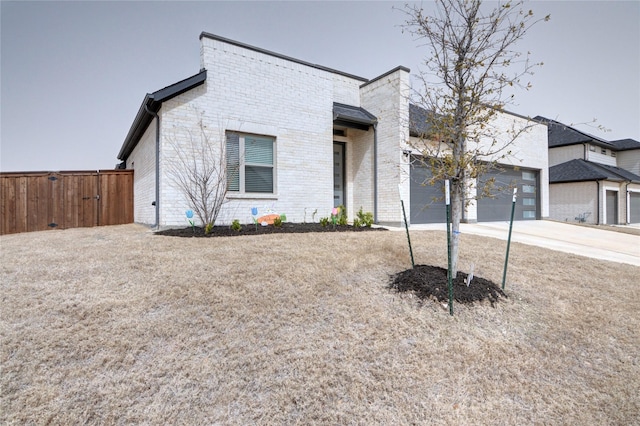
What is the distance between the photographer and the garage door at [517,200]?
13.6 meters

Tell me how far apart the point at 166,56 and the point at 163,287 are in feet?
31.4

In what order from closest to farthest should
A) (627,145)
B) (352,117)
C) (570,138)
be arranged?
1. (352,117)
2. (570,138)
3. (627,145)

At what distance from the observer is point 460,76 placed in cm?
398

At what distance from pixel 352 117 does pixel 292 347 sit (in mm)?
8651

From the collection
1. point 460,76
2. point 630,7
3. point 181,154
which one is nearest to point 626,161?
point 630,7

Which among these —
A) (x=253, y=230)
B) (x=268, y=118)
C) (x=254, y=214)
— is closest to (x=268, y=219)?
(x=254, y=214)

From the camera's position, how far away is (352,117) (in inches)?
399

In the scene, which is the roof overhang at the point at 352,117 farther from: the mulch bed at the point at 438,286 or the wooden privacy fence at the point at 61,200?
the wooden privacy fence at the point at 61,200

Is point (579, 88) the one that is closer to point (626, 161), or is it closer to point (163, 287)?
point (163, 287)

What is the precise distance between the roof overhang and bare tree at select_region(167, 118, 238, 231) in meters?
4.02

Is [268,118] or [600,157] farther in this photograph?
[600,157]

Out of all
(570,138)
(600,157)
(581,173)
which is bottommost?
(581,173)

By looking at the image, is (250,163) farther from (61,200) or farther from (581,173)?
(581,173)

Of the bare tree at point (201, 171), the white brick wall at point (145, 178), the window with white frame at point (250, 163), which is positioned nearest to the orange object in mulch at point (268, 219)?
the window with white frame at point (250, 163)
